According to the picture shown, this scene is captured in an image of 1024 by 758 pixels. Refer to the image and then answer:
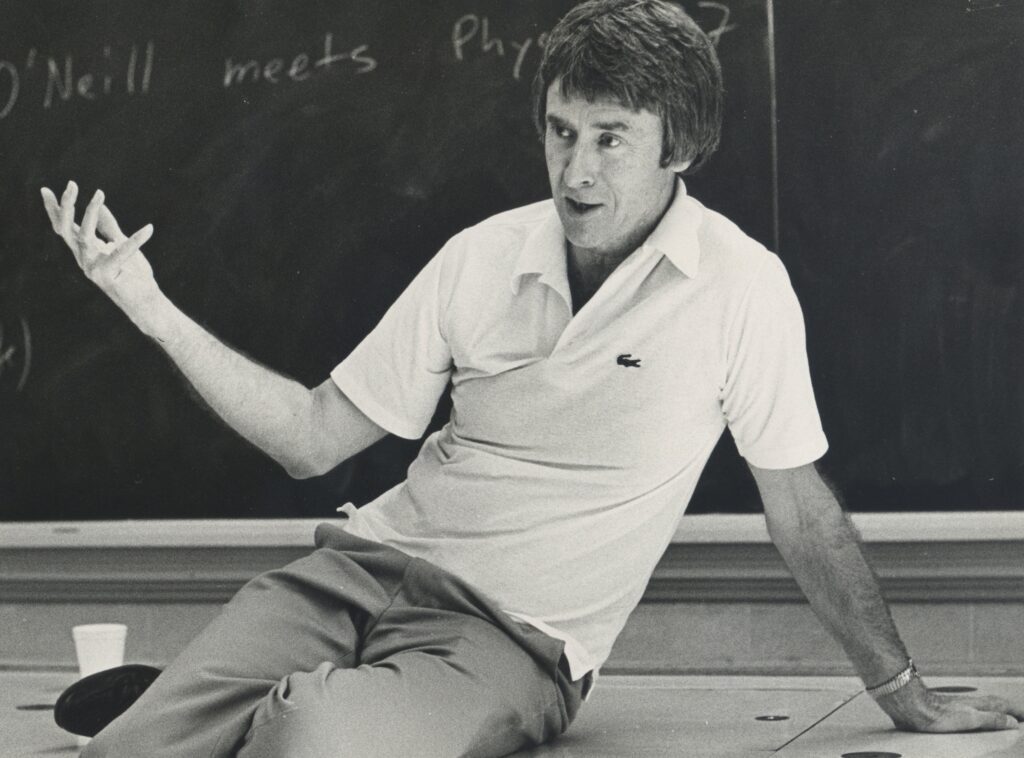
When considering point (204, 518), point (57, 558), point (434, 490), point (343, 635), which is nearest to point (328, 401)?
point (434, 490)

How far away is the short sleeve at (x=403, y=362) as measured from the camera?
73.8 inches

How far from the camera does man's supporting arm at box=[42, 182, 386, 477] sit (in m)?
1.62

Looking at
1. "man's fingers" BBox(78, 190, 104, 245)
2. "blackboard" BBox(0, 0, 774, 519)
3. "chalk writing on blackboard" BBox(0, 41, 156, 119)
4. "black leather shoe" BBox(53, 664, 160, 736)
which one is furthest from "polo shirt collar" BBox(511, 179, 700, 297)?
"chalk writing on blackboard" BBox(0, 41, 156, 119)

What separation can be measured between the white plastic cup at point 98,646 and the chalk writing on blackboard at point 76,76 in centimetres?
91

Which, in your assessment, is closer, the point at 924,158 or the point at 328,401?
the point at 328,401

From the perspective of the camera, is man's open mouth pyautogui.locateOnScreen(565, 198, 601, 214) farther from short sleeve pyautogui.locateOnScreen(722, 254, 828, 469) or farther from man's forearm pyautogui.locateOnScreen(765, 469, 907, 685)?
man's forearm pyautogui.locateOnScreen(765, 469, 907, 685)

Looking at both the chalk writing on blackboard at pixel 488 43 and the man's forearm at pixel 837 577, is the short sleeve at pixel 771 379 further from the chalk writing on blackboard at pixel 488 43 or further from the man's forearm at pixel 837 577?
the chalk writing on blackboard at pixel 488 43

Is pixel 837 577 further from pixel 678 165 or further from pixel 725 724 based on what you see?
pixel 678 165

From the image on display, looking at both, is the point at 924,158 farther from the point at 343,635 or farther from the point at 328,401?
the point at 343,635

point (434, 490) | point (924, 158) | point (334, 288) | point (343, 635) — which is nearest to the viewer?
point (343, 635)

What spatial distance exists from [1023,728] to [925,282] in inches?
25.4

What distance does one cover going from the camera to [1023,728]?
1.79 meters

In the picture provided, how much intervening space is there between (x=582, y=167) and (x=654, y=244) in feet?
0.41

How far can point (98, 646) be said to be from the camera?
2031 millimetres
